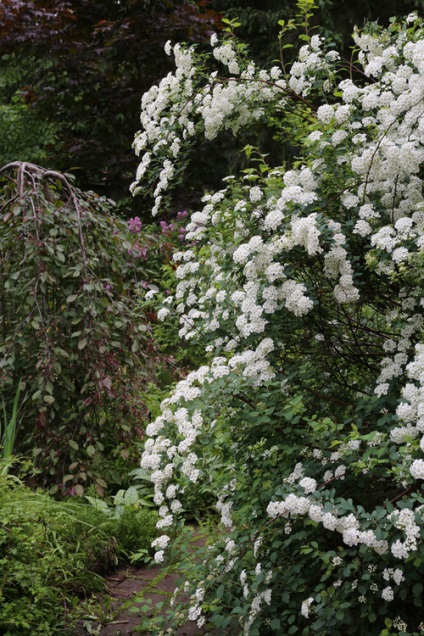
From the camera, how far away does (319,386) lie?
9.46 ft

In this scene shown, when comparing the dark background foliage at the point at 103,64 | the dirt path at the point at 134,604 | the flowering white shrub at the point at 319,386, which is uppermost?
the dark background foliage at the point at 103,64

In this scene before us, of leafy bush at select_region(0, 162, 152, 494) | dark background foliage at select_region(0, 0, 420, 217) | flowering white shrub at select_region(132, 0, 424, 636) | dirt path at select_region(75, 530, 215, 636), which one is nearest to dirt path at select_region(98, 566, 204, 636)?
dirt path at select_region(75, 530, 215, 636)

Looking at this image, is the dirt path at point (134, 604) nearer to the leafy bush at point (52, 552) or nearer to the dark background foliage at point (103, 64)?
the leafy bush at point (52, 552)

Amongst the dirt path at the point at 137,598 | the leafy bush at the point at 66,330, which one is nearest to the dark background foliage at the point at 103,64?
the leafy bush at the point at 66,330

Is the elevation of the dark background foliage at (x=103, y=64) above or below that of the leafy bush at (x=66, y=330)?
above

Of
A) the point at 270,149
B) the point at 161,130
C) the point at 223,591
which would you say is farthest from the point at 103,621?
the point at 270,149

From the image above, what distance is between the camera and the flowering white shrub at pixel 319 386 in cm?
239

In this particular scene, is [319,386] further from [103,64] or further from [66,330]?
[103,64]

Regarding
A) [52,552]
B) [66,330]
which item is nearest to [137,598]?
[52,552]

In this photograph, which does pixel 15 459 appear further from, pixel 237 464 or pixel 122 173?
pixel 122 173

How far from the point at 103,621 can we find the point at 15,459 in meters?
0.75

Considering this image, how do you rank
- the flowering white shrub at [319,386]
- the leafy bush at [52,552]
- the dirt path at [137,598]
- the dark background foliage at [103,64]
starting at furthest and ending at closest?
the dark background foliage at [103,64] < the dirt path at [137,598] < the leafy bush at [52,552] < the flowering white shrub at [319,386]

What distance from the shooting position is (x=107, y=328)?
13.7ft

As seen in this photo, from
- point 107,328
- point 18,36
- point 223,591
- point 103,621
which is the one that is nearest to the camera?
point 223,591
